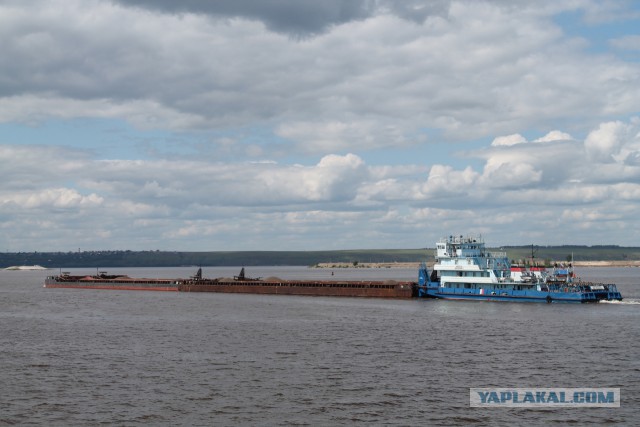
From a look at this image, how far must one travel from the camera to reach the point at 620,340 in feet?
216

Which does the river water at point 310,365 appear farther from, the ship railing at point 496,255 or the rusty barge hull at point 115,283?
the rusty barge hull at point 115,283

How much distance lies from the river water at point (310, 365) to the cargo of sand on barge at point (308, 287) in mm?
30859

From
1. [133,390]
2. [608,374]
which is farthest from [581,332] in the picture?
[133,390]

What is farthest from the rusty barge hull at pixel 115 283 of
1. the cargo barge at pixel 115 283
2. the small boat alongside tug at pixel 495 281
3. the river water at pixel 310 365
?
the small boat alongside tug at pixel 495 281

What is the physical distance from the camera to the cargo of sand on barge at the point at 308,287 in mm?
126500

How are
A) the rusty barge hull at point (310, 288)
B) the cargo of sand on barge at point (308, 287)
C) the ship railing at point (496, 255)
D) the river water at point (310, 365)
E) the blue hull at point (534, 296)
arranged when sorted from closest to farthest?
the river water at point (310, 365) < the blue hull at point (534, 296) < the ship railing at point (496, 255) < the rusty barge hull at point (310, 288) < the cargo of sand on barge at point (308, 287)

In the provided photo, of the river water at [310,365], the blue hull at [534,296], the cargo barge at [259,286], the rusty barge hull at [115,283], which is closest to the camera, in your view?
the river water at [310,365]

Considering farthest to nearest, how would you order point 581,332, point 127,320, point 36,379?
point 127,320 → point 581,332 → point 36,379

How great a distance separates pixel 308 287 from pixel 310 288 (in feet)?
3.23

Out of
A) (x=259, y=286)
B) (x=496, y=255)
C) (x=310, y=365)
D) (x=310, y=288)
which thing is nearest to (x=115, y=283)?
(x=259, y=286)

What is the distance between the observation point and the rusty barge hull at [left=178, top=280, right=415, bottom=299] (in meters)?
126

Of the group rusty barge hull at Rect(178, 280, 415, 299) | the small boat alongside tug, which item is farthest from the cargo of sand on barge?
the small boat alongside tug

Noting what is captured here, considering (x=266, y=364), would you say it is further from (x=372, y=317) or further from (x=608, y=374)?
(x=372, y=317)

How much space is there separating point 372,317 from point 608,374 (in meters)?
43.3
